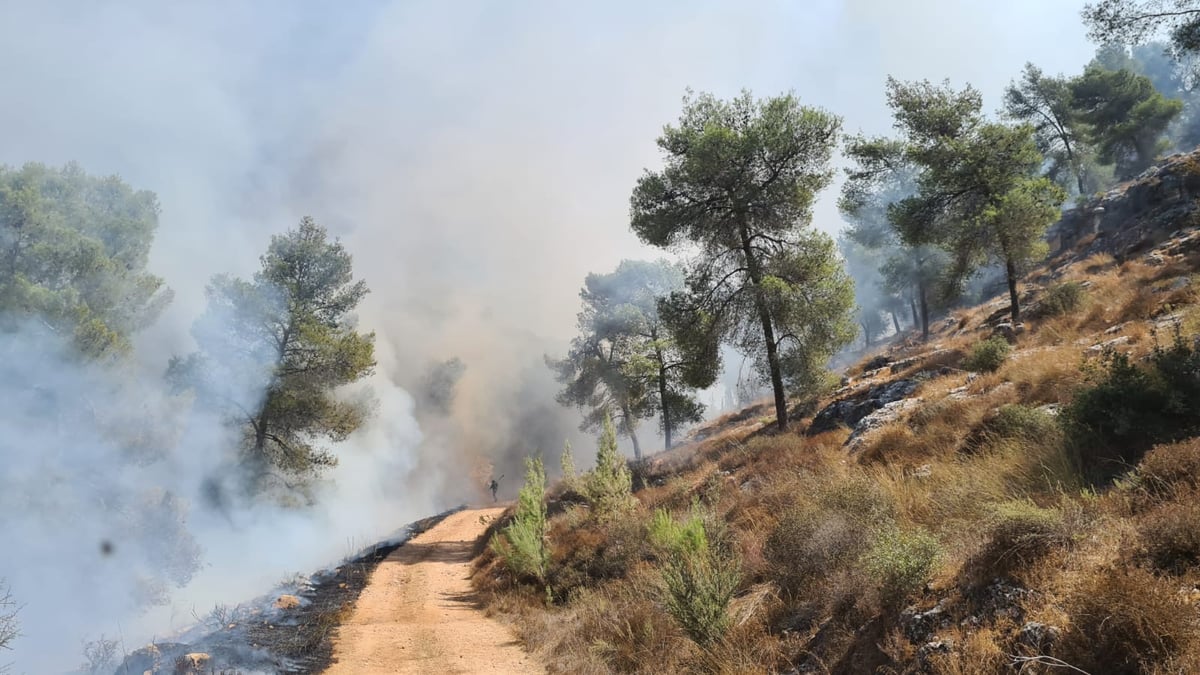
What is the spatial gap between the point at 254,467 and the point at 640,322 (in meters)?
18.5

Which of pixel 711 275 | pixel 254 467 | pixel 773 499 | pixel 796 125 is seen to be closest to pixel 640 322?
pixel 711 275

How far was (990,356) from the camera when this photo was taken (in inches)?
479

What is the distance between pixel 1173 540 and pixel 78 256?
2182 cm

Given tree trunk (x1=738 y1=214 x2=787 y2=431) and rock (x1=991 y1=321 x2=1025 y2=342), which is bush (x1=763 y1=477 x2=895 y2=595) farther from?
rock (x1=991 y1=321 x2=1025 y2=342)

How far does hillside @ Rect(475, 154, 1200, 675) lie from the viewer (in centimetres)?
A: 323

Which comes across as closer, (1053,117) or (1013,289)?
(1013,289)

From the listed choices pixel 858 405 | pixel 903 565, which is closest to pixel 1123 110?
pixel 858 405

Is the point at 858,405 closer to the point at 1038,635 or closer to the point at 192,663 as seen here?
the point at 1038,635

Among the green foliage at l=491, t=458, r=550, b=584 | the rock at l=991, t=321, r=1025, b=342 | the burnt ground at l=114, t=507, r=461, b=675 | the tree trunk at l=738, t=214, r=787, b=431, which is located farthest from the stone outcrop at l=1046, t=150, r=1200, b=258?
the burnt ground at l=114, t=507, r=461, b=675

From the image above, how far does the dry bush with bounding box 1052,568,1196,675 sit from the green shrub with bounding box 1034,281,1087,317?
15558mm

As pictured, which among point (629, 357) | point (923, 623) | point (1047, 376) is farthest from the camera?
point (629, 357)

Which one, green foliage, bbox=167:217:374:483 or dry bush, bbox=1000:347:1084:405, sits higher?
green foliage, bbox=167:217:374:483

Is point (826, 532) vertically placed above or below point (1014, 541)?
below

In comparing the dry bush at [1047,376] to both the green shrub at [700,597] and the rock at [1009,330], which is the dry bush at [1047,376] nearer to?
the green shrub at [700,597]
